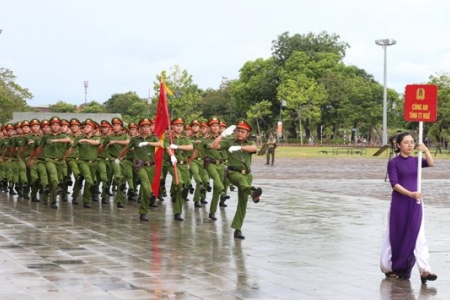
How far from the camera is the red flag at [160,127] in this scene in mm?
16047

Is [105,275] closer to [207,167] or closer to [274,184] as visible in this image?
[207,167]

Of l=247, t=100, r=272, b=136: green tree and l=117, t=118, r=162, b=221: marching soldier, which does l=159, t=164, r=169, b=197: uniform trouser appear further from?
l=247, t=100, r=272, b=136: green tree

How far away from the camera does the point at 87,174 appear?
19.0m

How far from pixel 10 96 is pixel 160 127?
6113 centimetres

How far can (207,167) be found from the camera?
1700 centimetres

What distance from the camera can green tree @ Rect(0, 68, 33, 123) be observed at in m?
69.9

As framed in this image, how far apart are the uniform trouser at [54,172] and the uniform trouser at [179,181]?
2623 mm

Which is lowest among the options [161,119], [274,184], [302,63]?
[274,184]

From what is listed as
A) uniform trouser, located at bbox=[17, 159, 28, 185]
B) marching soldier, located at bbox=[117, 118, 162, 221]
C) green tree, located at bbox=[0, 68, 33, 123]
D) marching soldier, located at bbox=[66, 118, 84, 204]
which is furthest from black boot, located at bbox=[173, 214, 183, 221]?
green tree, located at bbox=[0, 68, 33, 123]

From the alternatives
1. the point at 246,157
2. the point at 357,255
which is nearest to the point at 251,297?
the point at 357,255

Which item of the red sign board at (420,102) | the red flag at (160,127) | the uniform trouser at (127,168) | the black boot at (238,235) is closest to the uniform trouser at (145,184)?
the red flag at (160,127)

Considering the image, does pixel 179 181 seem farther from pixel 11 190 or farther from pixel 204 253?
pixel 11 190

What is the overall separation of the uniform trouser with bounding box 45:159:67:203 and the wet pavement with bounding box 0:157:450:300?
41 cm

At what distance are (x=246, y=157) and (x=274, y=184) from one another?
46.6 feet
